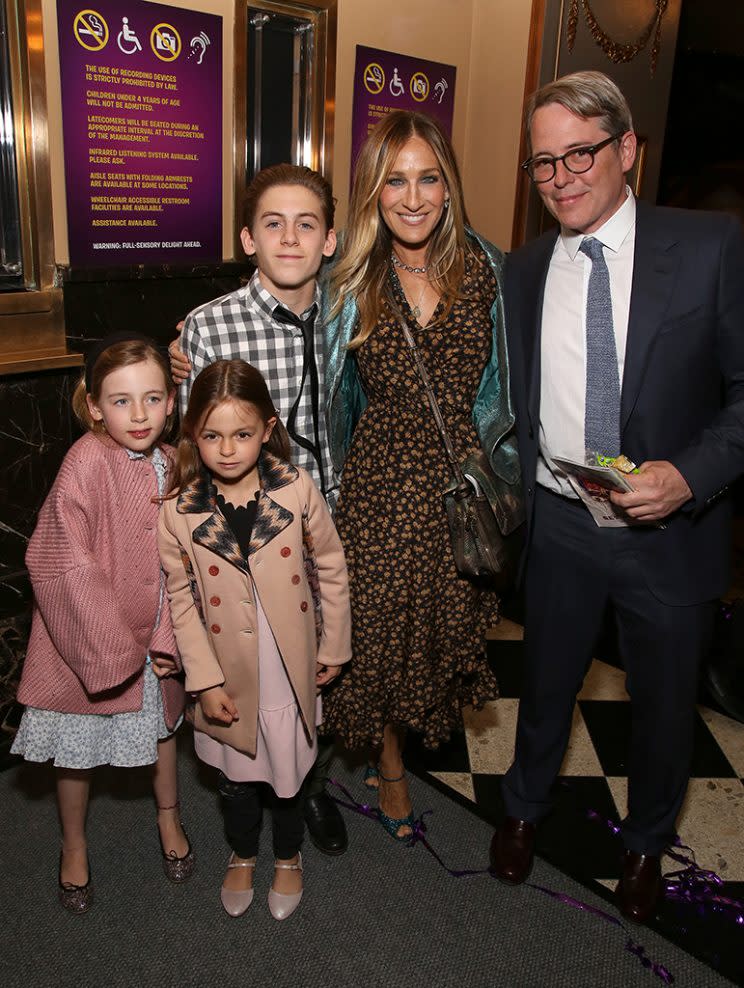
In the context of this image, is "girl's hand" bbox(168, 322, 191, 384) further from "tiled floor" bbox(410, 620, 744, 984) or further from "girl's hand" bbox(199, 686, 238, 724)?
"tiled floor" bbox(410, 620, 744, 984)

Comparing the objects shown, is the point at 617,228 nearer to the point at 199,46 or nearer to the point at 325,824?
the point at 325,824

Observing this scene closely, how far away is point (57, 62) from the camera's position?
9.46ft

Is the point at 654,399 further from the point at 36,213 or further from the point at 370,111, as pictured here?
the point at 370,111

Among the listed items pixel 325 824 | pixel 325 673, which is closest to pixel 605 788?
pixel 325 824

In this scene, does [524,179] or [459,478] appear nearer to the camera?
[459,478]

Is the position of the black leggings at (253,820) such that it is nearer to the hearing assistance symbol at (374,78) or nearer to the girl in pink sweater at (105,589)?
the girl in pink sweater at (105,589)

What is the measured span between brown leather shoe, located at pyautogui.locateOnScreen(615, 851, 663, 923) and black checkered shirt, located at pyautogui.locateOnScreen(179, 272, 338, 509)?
1.42m

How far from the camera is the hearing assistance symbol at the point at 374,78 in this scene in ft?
12.8

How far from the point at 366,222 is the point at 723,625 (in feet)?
7.29

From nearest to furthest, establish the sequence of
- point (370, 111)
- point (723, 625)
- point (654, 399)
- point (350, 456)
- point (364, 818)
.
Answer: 1. point (654, 399)
2. point (350, 456)
3. point (364, 818)
4. point (723, 625)
5. point (370, 111)

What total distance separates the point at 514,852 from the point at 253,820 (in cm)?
74

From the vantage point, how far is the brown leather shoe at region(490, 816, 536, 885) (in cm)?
242

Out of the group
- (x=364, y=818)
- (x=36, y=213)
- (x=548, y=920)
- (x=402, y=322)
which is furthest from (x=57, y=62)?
(x=548, y=920)

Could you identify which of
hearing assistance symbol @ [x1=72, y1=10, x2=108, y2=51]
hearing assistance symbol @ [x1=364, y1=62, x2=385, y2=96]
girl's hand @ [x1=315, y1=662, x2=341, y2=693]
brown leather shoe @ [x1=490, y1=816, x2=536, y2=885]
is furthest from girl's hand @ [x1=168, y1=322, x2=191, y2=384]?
hearing assistance symbol @ [x1=364, y1=62, x2=385, y2=96]
